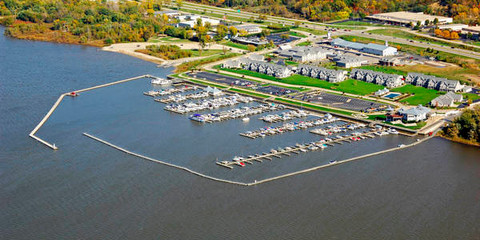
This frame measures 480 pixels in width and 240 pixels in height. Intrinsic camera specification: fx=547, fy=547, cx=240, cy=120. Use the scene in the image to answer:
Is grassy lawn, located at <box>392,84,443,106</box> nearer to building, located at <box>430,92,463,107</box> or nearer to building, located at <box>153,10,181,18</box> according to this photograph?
building, located at <box>430,92,463,107</box>

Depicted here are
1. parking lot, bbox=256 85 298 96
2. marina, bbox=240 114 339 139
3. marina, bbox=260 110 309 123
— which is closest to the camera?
marina, bbox=240 114 339 139

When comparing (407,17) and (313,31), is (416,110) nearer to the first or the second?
(313,31)

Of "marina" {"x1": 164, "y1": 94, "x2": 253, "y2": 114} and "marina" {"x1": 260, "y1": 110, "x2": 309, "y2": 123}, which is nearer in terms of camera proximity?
"marina" {"x1": 260, "y1": 110, "x2": 309, "y2": 123}

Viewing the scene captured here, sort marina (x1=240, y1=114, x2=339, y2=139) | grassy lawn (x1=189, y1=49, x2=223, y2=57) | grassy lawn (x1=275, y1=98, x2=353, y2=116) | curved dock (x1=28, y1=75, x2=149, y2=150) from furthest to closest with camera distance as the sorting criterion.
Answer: grassy lawn (x1=189, y1=49, x2=223, y2=57) < grassy lawn (x1=275, y1=98, x2=353, y2=116) < marina (x1=240, y1=114, x2=339, y2=139) < curved dock (x1=28, y1=75, x2=149, y2=150)

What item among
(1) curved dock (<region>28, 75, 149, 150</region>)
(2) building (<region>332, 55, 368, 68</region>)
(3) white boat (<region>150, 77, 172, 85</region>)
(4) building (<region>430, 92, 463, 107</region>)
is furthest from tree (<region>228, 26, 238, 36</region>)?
(4) building (<region>430, 92, 463, 107</region>)

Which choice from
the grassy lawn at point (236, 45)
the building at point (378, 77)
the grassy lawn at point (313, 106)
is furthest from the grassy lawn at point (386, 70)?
the grassy lawn at point (236, 45)

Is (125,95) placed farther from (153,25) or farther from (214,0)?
A: (214,0)

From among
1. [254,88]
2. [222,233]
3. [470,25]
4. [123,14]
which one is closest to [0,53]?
[123,14]
